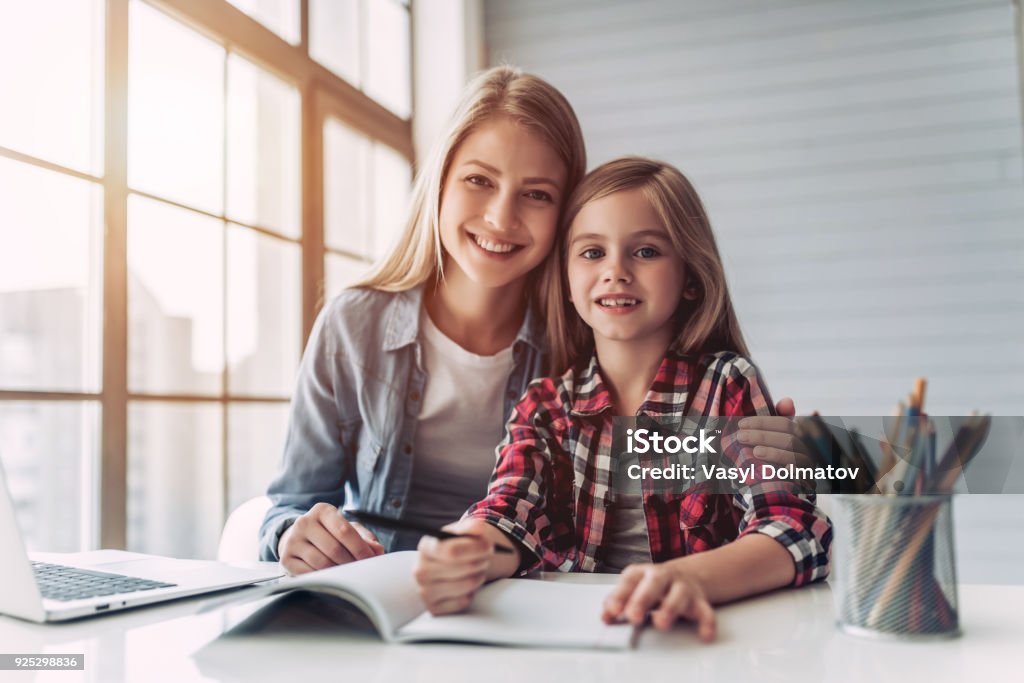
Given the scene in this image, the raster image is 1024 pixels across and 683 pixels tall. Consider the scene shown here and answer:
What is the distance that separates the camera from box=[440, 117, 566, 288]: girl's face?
1406 millimetres

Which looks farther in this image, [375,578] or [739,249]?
[739,249]

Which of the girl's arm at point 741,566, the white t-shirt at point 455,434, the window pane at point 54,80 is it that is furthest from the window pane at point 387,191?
the girl's arm at point 741,566

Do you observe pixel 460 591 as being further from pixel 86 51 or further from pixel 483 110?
pixel 86 51

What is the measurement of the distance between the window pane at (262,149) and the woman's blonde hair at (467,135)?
1.00 metres

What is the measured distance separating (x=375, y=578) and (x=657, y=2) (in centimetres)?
336

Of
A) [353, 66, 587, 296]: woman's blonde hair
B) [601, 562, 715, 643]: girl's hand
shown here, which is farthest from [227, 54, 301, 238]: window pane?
[601, 562, 715, 643]: girl's hand

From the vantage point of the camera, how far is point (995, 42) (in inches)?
127

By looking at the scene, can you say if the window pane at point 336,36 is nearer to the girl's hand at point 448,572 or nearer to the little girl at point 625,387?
the little girl at point 625,387

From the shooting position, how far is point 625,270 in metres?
1.24

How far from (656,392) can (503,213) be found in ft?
1.28

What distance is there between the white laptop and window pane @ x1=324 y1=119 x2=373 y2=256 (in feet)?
6.13

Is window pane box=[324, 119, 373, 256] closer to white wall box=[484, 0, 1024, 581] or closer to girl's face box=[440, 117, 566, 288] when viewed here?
white wall box=[484, 0, 1024, 581]

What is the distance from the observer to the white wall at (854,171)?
3.19m

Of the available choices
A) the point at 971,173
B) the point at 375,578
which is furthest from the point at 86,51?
the point at 971,173
